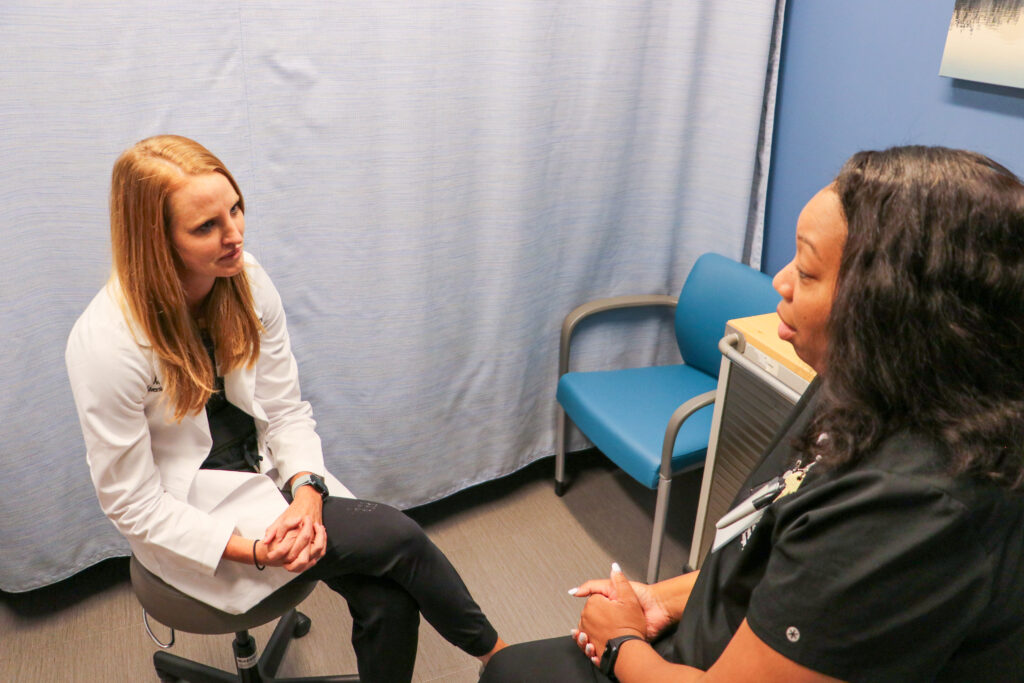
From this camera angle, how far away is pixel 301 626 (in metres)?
2.00

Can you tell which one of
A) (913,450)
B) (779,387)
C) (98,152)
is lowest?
(779,387)

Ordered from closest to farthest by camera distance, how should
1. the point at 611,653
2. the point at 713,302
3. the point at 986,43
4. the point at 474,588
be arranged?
the point at 611,653, the point at 986,43, the point at 474,588, the point at 713,302

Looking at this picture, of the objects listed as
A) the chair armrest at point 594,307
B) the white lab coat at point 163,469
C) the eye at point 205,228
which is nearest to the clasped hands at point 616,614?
the white lab coat at point 163,469

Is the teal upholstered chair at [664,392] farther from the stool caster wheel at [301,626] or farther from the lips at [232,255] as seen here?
the lips at [232,255]

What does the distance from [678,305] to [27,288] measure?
5.65 feet

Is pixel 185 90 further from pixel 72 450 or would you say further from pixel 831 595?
pixel 831 595

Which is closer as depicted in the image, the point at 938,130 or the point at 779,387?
the point at 779,387

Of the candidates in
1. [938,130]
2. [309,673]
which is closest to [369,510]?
[309,673]

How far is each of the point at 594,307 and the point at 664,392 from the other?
0.34 meters

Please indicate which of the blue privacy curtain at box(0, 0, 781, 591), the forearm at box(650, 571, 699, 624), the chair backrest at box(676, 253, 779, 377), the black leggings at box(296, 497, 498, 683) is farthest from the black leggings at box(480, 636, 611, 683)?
the chair backrest at box(676, 253, 779, 377)

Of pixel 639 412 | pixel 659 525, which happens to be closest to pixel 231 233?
pixel 639 412

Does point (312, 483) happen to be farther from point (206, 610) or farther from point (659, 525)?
point (659, 525)

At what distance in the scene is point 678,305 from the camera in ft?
7.89

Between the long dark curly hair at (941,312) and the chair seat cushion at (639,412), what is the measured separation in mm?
1208
